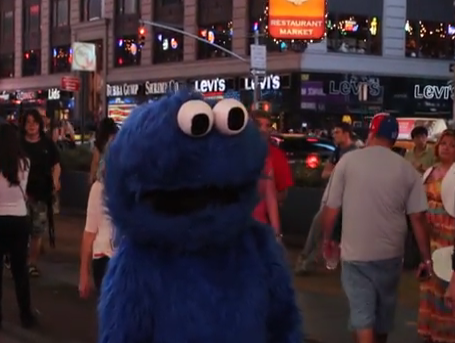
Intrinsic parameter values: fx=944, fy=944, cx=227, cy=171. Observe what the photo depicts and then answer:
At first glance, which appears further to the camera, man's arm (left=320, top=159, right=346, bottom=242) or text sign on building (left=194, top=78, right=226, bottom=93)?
text sign on building (left=194, top=78, right=226, bottom=93)

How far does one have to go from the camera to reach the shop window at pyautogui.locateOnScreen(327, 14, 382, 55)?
3959cm

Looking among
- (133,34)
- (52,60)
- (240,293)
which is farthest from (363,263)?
(52,60)

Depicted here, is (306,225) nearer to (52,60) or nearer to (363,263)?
(363,263)

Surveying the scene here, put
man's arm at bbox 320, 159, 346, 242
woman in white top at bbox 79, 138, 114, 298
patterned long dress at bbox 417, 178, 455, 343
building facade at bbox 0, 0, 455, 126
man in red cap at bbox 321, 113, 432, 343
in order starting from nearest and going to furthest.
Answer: man in red cap at bbox 321, 113, 432, 343 → woman in white top at bbox 79, 138, 114, 298 → man's arm at bbox 320, 159, 346, 242 → patterned long dress at bbox 417, 178, 455, 343 → building facade at bbox 0, 0, 455, 126

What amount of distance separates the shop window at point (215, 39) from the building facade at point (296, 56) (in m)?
0.05

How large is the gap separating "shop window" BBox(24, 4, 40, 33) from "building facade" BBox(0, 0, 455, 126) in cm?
613

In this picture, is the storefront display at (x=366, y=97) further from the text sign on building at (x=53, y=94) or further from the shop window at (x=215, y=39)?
the text sign on building at (x=53, y=94)

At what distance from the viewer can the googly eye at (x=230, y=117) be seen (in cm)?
329

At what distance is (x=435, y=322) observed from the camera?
767 centimetres

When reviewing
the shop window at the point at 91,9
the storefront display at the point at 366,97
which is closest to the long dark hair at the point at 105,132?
the storefront display at the point at 366,97

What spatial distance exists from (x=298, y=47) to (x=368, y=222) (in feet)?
104

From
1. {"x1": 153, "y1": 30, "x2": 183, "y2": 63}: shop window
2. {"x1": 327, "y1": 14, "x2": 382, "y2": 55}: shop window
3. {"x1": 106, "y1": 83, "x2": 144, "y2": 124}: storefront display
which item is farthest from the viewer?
{"x1": 106, "y1": 83, "x2": 144, "y2": 124}: storefront display

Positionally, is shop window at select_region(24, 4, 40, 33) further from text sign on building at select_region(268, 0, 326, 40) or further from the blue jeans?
the blue jeans

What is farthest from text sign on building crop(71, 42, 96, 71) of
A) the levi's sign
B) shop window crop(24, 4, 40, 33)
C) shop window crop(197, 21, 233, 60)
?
shop window crop(24, 4, 40, 33)
